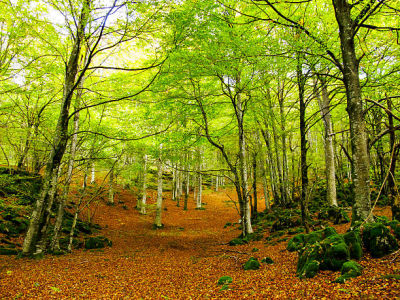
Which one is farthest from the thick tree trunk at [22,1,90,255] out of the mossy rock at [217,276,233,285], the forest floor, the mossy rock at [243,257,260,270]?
the mossy rock at [243,257,260,270]

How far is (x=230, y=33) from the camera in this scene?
24.9 feet

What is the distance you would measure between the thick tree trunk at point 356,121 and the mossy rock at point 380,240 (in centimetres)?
24

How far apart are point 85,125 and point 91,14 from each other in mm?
6601

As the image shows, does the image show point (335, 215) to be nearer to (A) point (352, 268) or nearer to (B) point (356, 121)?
(A) point (352, 268)

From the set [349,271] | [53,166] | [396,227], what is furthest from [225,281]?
[53,166]

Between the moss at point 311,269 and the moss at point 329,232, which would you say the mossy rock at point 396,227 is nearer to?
the moss at point 329,232

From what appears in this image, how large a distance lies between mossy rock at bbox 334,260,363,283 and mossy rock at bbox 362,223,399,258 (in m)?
0.69

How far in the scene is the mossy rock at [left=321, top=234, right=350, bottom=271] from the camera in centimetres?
399

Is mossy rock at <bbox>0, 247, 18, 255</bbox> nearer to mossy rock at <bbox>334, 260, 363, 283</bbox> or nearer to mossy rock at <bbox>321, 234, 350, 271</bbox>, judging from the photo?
mossy rock at <bbox>321, 234, 350, 271</bbox>

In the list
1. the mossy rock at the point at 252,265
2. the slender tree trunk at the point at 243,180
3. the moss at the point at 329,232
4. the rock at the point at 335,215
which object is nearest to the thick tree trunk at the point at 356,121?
the moss at the point at 329,232

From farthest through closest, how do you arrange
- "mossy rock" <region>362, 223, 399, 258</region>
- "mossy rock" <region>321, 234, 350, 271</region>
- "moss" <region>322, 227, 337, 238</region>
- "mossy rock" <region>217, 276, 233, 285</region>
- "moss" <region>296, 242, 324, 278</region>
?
"moss" <region>322, 227, 337, 238</region> < "mossy rock" <region>217, 276, 233, 285</region> < "moss" <region>296, 242, 324, 278</region> < "mossy rock" <region>321, 234, 350, 271</region> < "mossy rock" <region>362, 223, 399, 258</region>

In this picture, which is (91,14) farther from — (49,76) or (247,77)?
(247,77)

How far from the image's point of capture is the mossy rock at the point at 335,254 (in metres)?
3.99

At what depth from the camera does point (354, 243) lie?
4.16 meters
